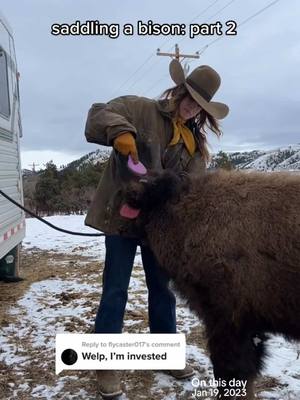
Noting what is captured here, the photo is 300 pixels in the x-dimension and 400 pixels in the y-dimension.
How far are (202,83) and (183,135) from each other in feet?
1.29

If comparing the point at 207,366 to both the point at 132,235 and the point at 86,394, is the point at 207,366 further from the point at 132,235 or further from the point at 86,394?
the point at 132,235

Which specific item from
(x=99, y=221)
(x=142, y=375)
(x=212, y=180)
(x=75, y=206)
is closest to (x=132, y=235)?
(x=99, y=221)

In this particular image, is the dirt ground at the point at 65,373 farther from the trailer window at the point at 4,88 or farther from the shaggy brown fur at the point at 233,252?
the trailer window at the point at 4,88

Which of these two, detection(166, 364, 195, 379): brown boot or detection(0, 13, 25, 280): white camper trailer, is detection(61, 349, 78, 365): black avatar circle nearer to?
detection(166, 364, 195, 379): brown boot

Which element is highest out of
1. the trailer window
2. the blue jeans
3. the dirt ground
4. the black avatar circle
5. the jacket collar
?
the trailer window

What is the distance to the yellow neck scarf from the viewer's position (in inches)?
128

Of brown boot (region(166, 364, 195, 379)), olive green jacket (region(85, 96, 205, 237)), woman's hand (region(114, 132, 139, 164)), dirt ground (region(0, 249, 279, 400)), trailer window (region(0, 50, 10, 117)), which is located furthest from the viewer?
trailer window (region(0, 50, 10, 117))

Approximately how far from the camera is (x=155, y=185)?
9.22 ft

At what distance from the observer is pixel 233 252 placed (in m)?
2.46

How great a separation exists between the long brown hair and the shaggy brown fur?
574 mm

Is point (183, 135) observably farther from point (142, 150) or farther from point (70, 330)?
point (70, 330)

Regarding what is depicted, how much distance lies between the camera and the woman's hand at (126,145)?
2873mm

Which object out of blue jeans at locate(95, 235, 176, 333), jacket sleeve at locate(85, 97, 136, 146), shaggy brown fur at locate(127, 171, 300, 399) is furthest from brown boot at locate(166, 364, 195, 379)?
jacket sleeve at locate(85, 97, 136, 146)

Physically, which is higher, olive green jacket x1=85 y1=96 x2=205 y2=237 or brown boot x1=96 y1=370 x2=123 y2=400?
olive green jacket x1=85 y1=96 x2=205 y2=237
